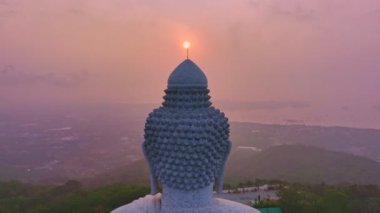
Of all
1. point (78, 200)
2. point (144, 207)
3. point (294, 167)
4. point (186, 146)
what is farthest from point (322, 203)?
point (294, 167)

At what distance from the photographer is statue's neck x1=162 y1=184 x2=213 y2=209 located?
484cm

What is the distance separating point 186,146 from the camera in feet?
15.1

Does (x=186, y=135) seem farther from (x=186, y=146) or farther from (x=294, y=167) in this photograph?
(x=294, y=167)

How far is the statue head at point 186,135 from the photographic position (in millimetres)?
4617

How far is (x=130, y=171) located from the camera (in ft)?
103

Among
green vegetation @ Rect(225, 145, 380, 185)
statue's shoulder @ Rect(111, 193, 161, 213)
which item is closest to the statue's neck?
statue's shoulder @ Rect(111, 193, 161, 213)

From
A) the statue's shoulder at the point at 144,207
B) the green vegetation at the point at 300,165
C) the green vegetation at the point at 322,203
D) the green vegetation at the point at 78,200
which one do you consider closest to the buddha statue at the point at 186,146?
the statue's shoulder at the point at 144,207

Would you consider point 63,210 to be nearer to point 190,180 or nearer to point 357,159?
point 190,180

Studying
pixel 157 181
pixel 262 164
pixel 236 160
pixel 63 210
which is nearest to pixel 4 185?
pixel 63 210

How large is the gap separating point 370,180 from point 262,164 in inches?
369

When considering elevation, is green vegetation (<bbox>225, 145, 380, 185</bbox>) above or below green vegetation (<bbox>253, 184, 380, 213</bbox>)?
below

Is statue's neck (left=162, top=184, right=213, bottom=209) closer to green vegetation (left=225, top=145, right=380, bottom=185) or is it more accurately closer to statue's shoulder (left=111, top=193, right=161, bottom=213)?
statue's shoulder (left=111, top=193, right=161, bottom=213)

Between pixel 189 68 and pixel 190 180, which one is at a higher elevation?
pixel 189 68

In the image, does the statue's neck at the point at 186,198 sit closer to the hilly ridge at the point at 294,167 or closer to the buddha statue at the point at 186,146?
the buddha statue at the point at 186,146
